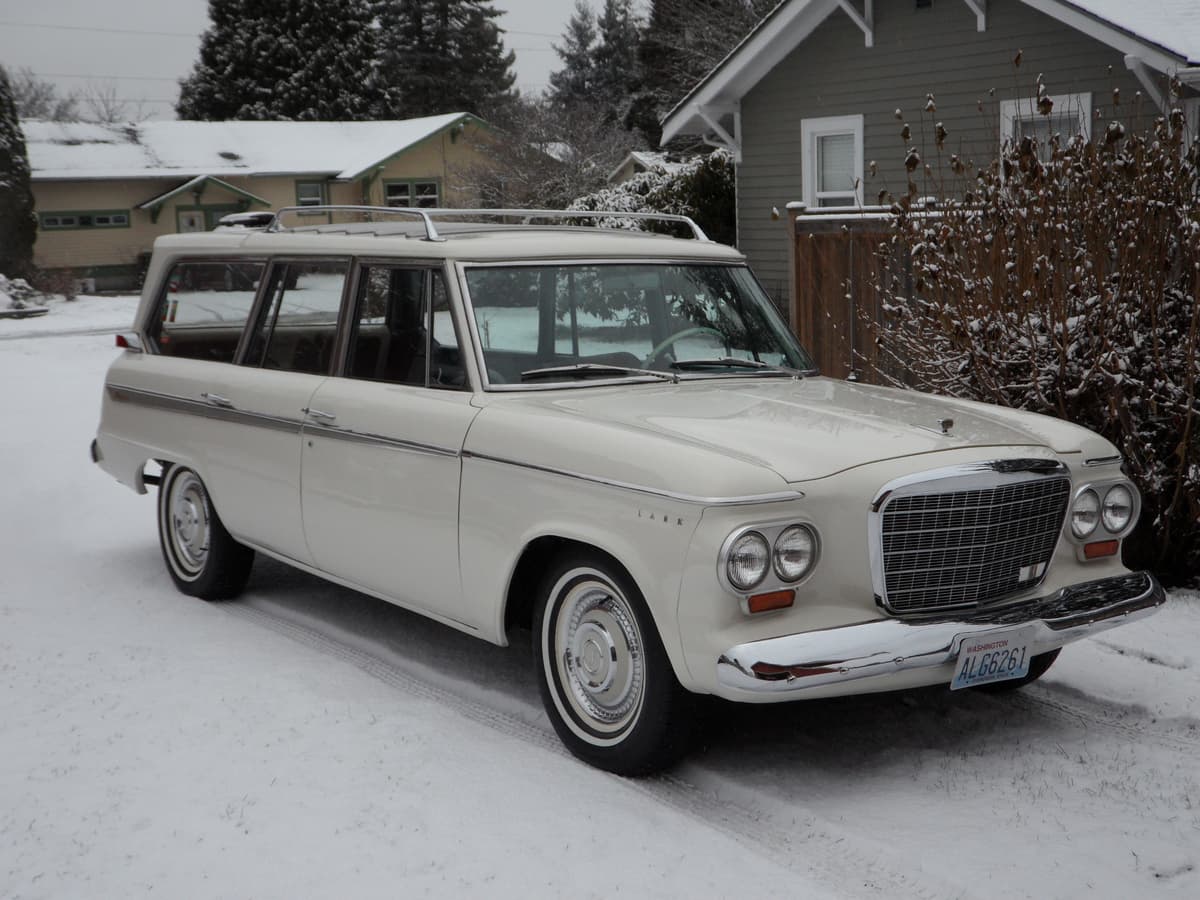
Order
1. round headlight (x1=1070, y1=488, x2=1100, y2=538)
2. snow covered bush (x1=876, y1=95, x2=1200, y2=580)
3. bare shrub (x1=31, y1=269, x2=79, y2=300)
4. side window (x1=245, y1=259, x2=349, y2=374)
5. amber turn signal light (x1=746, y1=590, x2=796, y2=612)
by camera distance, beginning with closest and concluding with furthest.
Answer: amber turn signal light (x1=746, y1=590, x2=796, y2=612) < round headlight (x1=1070, y1=488, x2=1100, y2=538) < side window (x1=245, y1=259, x2=349, y2=374) < snow covered bush (x1=876, y1=95, x2=1200, y2=580) < bare shrub (x1=31, y1=269, x2=79, y2=300)

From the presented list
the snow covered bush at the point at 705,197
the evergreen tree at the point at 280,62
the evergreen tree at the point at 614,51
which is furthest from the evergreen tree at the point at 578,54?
the snow covered bush at the point at 705,197

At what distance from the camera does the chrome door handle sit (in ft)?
21.0

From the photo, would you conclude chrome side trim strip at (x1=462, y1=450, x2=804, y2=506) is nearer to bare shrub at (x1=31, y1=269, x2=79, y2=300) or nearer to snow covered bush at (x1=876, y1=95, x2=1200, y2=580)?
snow covered bush at (x1=876, y1=95, x2=1200, y2=580)

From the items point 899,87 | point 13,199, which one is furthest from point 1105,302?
point 13,199

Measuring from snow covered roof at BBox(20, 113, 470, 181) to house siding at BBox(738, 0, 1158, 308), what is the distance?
30.0 metres

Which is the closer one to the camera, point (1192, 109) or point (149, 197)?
point (1192, 109)

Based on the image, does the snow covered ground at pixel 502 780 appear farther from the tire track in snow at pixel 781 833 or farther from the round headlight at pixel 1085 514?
the round headlight at pixel 1085 514

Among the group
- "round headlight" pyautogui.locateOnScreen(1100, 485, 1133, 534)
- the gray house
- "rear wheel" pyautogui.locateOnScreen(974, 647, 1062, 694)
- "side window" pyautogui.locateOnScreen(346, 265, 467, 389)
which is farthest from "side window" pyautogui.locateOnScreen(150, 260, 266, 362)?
the gray house

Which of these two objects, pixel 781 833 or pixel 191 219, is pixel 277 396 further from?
pixel 191 219

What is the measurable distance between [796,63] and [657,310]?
43.6ft

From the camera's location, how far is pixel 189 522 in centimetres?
693

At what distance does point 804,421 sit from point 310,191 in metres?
45.8

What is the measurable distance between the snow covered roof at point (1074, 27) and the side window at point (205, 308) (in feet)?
29.6

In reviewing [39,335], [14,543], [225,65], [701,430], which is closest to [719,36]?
[39,335]
